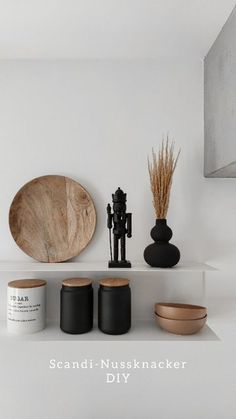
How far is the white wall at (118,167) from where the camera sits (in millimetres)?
1200

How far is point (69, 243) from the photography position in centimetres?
118

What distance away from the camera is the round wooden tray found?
1.18 meters

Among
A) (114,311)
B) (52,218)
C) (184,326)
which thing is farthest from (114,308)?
(52,218)

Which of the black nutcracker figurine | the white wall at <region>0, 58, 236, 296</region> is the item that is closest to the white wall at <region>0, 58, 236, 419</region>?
the white wall at <region>0, 58, 236, 296</region>

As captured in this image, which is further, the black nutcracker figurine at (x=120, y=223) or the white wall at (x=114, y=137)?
the white wall at (x=114, y=137)

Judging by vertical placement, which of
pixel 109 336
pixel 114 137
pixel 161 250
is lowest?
pixel 109 336

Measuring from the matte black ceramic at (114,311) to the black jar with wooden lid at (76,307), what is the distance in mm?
47

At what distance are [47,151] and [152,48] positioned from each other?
20.0 inches

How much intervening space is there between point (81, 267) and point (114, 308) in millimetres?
166

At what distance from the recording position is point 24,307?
41.3 inches

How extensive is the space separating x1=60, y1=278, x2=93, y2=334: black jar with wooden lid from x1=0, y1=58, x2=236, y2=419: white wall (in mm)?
140

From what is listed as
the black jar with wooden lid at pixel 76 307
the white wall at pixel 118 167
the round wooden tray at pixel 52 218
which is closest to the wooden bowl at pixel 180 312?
the white wall at pixel 118 167

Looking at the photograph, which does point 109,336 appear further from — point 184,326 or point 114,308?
point 184,326

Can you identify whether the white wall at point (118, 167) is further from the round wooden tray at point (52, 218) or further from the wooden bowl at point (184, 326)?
the wooden bowl at point (184, 326)
